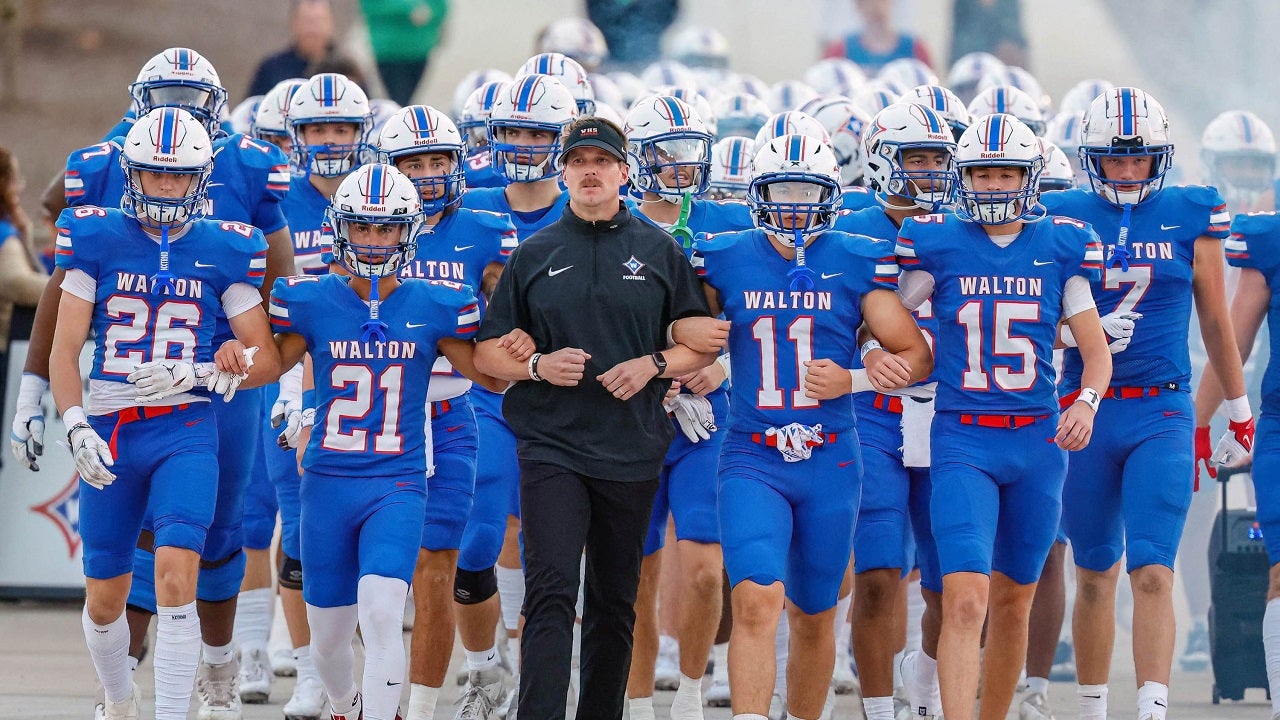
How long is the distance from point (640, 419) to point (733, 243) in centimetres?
65

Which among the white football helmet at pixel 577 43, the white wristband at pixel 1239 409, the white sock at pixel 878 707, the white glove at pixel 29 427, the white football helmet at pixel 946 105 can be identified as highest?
the white football helmet at pixel 577 43

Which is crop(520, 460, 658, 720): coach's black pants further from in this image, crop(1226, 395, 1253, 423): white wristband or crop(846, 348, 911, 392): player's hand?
crop(1226, 395, 1253, 423): white wristband

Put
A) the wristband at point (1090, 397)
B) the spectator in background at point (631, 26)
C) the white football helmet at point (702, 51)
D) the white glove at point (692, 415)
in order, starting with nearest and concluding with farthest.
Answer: the wristband at point (1090, 397), the white glove at point (692, 415), the white football helmet at point (702, 51), the spectator in background at point (631, 26)

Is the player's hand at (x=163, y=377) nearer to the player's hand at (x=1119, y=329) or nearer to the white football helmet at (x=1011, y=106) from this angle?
the player's hand at (x=1119, y=329)

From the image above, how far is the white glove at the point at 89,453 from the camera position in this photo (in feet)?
20.0

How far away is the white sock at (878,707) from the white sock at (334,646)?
5.57 feet

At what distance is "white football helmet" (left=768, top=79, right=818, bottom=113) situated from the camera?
10117 mm

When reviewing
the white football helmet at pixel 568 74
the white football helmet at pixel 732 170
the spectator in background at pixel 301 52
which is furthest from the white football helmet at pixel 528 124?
the spectator in background at pixel 301 52

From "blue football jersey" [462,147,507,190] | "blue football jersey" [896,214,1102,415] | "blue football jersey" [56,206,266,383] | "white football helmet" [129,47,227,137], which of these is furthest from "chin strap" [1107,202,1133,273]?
"white football helmet" [129,47,227,137]

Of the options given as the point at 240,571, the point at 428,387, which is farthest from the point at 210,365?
the point at 240,571

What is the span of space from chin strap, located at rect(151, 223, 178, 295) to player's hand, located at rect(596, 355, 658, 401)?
4.19 feet

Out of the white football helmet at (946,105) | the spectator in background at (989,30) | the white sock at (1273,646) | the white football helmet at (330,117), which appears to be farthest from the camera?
the spectator in background at (989,30)

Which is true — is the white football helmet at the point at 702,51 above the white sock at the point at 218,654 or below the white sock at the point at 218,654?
above

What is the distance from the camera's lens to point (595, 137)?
5.96 metres
